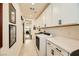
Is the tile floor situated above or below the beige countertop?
below

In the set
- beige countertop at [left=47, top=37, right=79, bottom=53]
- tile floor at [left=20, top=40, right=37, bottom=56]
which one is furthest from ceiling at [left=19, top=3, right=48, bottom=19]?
beige countertop at [left=47, top=37, right=79, bottom=53]

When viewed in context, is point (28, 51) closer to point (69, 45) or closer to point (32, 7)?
point (32, 7)

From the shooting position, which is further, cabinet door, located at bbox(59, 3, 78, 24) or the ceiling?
the ceiling

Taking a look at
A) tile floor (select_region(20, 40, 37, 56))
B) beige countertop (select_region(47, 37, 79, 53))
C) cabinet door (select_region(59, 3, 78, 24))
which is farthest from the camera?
tile floor (select_region(20, 40, 37, 56))

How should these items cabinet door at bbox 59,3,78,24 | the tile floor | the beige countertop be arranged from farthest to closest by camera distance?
the tile floor < cabinet door at bbox 59,3,78,24 < the beige countertop

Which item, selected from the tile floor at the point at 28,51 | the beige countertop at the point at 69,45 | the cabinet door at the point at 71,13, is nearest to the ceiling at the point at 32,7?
the cabinet door at the point at 71,13

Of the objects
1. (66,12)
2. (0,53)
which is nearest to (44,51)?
(66,12)

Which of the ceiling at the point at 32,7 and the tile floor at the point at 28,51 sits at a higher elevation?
the ceiling at the point at 32,7

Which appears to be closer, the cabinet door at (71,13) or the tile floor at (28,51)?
the cabinet door at (71,13)

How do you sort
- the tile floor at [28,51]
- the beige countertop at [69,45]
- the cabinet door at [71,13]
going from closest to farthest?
the beige countertop at [69,45] < the cabinet door at [71,13] < the tile floor at [28,51]

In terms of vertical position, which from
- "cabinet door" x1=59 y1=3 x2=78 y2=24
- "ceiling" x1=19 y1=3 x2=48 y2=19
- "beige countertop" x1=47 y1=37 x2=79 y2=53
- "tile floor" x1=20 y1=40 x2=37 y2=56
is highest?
"ceiling" x1=19 y1=3 x2=48 y2=19

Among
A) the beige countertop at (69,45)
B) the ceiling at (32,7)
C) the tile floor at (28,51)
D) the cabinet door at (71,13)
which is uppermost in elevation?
the ceiling at (32,7)

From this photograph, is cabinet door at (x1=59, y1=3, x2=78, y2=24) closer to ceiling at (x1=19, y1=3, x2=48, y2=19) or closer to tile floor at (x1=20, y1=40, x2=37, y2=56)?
ceiling at (x1=19, y1=3, x2=48, y2=19)

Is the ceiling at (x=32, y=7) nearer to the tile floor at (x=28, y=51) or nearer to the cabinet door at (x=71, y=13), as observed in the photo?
the cabinet door at (x=71, y=13)
